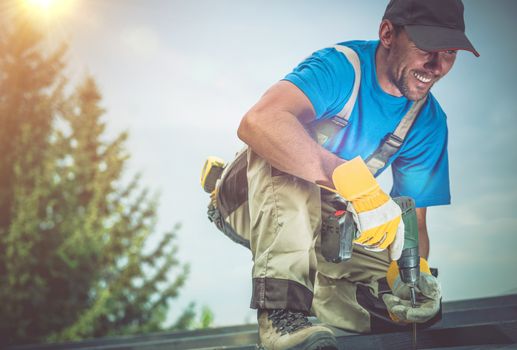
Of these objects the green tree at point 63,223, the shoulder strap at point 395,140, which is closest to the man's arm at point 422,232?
the shoulder strap at point 395,140

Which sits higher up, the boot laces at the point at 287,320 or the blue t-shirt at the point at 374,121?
the blue t-shirt at the point at 374,121

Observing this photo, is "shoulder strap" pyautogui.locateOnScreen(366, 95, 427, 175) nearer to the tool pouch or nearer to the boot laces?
the tool pouch

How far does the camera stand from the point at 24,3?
14.2m

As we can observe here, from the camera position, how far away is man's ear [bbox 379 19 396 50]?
2135 millimetres

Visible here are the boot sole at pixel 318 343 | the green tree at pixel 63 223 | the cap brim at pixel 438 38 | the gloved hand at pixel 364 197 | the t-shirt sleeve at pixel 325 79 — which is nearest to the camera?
the boot sole at pixel 318 343

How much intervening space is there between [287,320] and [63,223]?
11.3 meters

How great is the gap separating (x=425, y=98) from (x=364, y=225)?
1.05 m

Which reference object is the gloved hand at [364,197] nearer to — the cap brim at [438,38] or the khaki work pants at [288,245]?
the khaki work pants at [288,245]

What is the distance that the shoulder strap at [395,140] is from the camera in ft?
7.61

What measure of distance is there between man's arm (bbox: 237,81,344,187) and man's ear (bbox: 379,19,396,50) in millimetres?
632

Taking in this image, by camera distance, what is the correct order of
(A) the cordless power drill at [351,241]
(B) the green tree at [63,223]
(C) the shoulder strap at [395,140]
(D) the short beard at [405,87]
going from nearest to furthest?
(A) the cordless power drill at [351,241] → (D) the short beard at [405,87] → (C) the shoulder strap at [395,140] → (B) the green tree at [63,223]

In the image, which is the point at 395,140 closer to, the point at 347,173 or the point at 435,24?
the point at 435,24

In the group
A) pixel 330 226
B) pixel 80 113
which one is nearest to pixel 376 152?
pixel 330 226

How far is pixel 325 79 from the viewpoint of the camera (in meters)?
1.86
